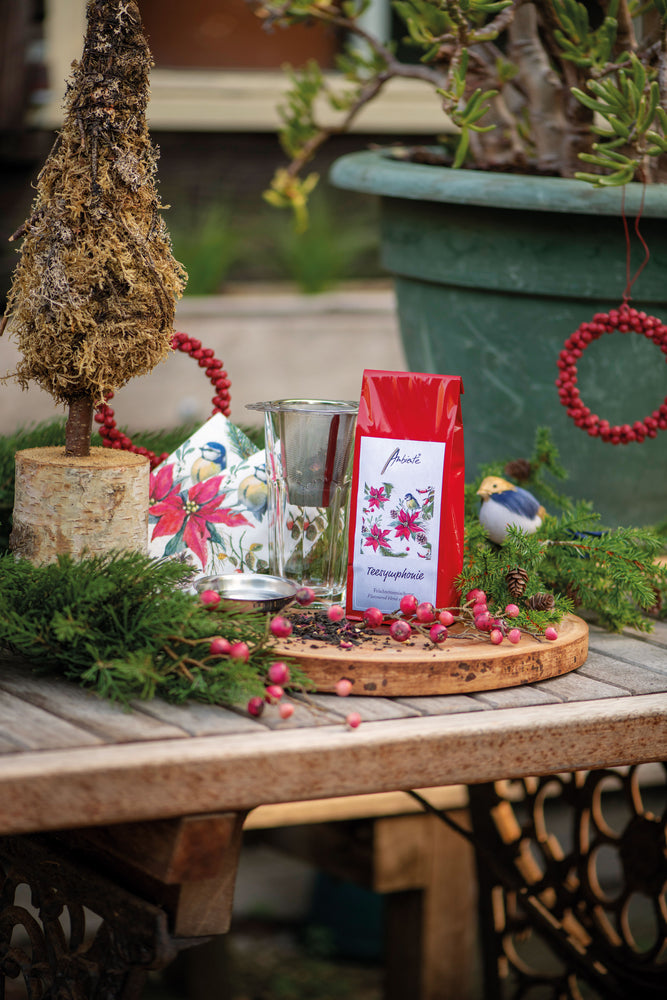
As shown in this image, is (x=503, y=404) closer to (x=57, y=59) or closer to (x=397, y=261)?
(x=397, y=261)

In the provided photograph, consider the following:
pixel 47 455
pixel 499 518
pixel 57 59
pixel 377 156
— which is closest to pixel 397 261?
pixel 377 156

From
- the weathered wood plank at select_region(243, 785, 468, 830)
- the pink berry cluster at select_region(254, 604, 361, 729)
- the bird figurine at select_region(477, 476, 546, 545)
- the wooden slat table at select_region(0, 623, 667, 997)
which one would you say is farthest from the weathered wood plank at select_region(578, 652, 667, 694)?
the weathered wood plank at select_region(243, 785, 468, 830)

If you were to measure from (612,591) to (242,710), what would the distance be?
418 mm

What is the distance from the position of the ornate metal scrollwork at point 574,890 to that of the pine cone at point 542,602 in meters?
0.48

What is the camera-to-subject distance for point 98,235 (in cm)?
97

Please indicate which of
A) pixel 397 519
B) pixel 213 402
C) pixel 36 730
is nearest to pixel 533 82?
pixel 213 402

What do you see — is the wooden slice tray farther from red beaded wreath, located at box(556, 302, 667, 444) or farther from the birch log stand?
red beaded wreath, located at box(556, 302, 667, 444)

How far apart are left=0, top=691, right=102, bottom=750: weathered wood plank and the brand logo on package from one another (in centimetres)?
31

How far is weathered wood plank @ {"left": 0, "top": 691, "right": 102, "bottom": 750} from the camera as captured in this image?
2.64ft

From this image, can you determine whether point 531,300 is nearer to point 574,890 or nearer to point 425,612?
point 425,612

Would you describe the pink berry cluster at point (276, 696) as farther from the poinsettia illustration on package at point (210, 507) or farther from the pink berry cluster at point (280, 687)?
the poinsettia illustration on package at point (210, 507)

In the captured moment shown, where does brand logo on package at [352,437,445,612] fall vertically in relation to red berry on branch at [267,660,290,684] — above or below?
above

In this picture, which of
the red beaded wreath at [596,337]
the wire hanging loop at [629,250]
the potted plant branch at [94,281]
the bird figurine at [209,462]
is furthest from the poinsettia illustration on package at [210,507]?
the wire hanging loop at [629,250]

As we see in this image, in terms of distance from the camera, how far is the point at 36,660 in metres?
0.92
